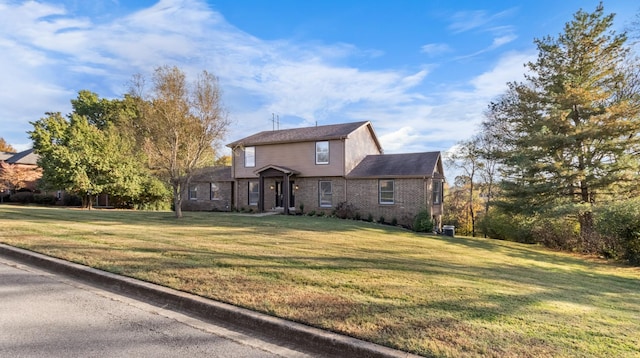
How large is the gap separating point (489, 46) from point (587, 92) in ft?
15.7

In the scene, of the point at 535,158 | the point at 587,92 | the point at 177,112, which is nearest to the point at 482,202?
the point at 535,158

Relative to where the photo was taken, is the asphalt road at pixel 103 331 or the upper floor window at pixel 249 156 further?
the upper floor window at pixel 249 156

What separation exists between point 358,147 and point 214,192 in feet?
37.4

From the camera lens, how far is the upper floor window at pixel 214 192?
25953 millimetres

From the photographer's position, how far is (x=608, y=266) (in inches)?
505

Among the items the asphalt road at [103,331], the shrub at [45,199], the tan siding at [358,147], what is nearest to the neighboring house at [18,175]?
the shrub at [45,199]

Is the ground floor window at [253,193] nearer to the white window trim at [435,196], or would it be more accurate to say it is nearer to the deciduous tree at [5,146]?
the white window trim at [435,196]

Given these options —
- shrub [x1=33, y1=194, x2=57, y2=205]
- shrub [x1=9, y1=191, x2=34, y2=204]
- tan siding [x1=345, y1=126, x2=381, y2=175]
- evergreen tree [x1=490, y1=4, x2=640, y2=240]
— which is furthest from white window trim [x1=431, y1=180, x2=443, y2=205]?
shrub [x1=9, y1=191, x2=34, y2=204]

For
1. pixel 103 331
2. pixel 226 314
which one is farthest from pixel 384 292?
pixel 103 331

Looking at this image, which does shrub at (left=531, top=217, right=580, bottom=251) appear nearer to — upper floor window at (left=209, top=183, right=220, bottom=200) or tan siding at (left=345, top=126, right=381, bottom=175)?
tan siding at (left=345, top=126, right=381, bottom=175)

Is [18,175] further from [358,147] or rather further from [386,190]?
[386,190]

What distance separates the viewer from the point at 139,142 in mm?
18156

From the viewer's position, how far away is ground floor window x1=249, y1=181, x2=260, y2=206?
24.1 meters

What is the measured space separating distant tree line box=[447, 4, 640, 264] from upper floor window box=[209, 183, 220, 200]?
→ 18.6 meters
